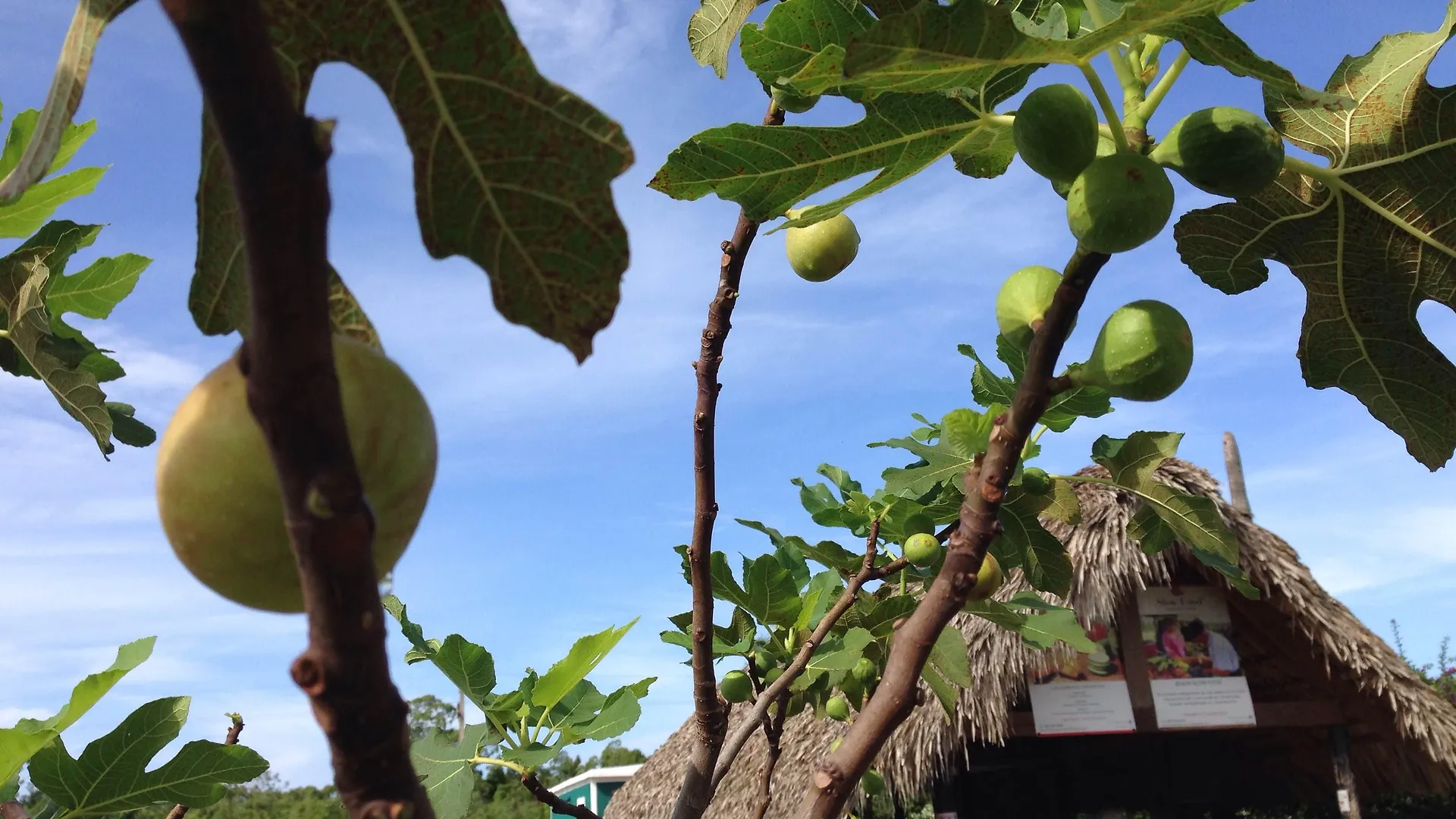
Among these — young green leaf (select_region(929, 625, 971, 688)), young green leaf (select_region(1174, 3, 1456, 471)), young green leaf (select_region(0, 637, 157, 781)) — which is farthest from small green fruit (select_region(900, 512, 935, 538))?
young green leaf (select_region(0, 637, 157, 781))

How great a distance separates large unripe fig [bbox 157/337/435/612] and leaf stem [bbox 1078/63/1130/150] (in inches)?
28.0

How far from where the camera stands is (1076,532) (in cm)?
818

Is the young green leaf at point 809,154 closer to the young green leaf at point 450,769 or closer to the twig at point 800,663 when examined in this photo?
the twig at point 800,663

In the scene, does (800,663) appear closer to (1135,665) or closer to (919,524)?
(919,524)

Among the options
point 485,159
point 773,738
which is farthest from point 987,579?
point 485,159

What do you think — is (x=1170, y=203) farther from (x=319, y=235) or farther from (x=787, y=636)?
(x=787, y=636)

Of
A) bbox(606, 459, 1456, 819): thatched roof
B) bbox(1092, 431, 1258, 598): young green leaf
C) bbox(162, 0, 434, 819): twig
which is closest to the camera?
bbox(162, 0, 434, 819): twig

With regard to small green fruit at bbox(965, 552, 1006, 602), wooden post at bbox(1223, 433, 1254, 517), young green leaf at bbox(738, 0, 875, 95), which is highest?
wooden post at bbox(1223, 433, 1254, 517)

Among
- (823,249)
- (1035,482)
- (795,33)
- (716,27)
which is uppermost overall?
(716,27)

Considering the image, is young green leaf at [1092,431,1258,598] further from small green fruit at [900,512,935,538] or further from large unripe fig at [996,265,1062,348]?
large unripe fig at [996,265,1062,348]

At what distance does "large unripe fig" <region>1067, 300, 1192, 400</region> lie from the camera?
0.96 m

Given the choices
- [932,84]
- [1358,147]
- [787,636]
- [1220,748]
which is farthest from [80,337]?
[1220,748]

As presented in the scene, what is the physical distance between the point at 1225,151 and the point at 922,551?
3.57 ft

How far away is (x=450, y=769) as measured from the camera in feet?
6.29
